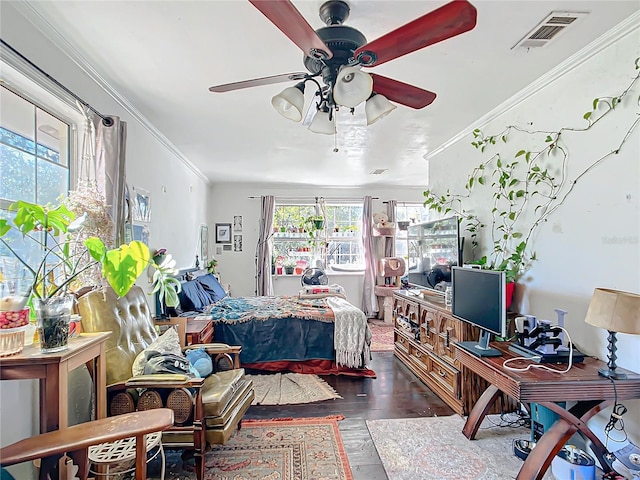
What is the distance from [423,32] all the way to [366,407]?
277 centimetres

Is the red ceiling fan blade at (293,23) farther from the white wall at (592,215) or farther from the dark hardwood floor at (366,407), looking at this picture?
the dark hardwood floor at (366,407)

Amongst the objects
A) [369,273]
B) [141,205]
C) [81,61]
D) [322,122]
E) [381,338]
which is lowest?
[381,338]

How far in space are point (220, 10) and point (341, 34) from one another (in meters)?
0.64

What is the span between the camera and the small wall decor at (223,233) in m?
6.86

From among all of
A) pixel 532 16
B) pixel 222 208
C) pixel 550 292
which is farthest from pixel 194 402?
pixel 222 208

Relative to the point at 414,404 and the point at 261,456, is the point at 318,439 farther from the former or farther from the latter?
the point at 414,404

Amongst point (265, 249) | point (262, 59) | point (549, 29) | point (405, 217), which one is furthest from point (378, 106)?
point (405, 217)

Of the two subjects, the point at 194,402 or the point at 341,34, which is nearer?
the point at 341,34

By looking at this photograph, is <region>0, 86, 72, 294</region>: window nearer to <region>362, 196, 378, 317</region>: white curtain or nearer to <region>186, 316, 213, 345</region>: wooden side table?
<region>186, 316, 213, 345</region>: wooden side table

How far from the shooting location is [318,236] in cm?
714

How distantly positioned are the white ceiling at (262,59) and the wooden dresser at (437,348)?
71.4 inches

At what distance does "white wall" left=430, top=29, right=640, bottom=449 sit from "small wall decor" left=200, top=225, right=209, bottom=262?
4789 mm

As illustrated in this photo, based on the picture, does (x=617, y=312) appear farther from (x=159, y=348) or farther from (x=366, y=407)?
(x=159, y=348)

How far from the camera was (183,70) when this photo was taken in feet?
7.95
